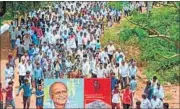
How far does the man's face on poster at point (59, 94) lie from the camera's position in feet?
39.3

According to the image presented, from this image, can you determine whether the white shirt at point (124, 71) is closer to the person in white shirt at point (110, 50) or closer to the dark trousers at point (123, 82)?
the dark trousers at point (123, 82)

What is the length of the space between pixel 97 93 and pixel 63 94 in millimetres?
661

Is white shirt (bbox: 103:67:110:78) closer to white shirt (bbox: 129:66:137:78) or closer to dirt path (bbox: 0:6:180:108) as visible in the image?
white shirt (bbox: 129:66:137:78)

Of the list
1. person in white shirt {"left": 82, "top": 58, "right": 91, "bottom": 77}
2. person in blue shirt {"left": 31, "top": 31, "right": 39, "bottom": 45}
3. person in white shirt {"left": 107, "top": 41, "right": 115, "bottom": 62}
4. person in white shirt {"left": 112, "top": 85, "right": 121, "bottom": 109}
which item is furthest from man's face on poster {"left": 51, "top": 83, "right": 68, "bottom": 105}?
person in blue shirt {"left": 31, "top": 31, "right": 39, "bottom": 45}

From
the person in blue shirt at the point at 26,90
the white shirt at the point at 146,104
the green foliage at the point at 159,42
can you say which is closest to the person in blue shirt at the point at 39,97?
the person in blue shirt at the point at 26,90

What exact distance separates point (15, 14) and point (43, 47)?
11.1 feet

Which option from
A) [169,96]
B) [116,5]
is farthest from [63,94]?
[116,5]

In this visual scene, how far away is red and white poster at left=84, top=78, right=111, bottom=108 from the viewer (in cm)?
1220

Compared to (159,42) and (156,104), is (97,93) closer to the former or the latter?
(156,104)

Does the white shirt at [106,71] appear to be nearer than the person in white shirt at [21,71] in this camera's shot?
Yes

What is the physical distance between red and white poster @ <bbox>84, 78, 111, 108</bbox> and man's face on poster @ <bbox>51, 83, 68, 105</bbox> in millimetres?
408

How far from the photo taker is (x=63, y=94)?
12.1m

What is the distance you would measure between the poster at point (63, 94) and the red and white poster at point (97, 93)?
0.10m

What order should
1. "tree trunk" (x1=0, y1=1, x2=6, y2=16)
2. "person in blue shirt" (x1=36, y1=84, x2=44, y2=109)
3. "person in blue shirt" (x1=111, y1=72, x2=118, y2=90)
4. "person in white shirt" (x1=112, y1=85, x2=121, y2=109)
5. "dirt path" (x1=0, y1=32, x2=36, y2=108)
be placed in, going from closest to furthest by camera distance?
"person in blue shirt" (x1=36, y1=84, x2=44, y2=109) → "person in white shirt" (x1=112, y1=85, x2=121, y2=109) → "person in blue shirt" (x1=111, y1=72, x2=118, y2=90) → "dirt path" (x1=0, y1=32, x2=36, y2=108) → "tree trunk" (x1=0, y1=1, x2=6, y2=16)
